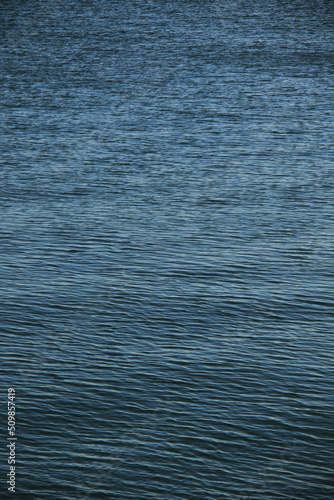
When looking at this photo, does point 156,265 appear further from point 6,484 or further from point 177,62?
point 177,62

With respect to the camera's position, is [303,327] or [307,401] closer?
[307,401]

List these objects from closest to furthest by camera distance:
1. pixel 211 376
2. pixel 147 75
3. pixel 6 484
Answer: pixel 6 484
pixel 211 376
pixel 147 75

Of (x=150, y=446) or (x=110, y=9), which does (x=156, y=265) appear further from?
(x=110, y=9)

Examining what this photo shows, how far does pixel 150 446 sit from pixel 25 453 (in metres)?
7.59

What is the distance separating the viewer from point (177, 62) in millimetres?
158875

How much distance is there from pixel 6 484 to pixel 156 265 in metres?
37.5

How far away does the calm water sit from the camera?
48781mm

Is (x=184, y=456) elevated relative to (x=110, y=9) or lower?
lower

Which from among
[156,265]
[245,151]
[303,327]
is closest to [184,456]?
[303,327]

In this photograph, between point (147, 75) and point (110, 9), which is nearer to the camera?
point (147, 75)

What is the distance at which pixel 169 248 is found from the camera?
278 ft

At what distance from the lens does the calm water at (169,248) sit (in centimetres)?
4878

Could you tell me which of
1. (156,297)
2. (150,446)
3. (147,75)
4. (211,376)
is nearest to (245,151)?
(147,75)

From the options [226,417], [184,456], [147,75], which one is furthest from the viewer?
[147,75]
